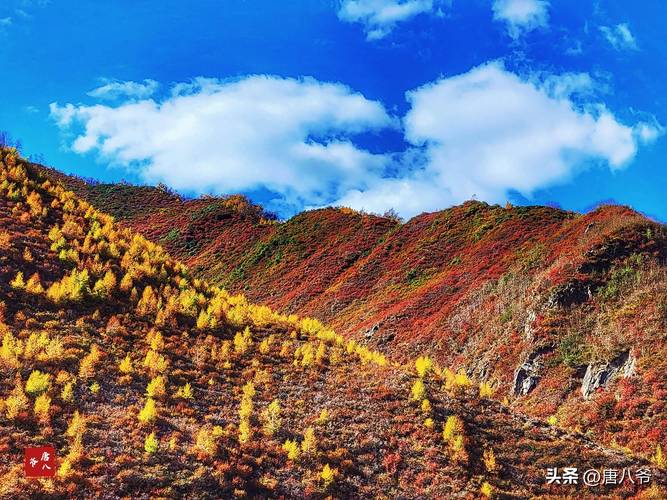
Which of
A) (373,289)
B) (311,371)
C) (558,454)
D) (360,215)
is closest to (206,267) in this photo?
(360,215)

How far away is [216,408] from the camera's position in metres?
18.0

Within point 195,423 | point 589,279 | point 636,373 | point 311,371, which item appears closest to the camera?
point 195,423

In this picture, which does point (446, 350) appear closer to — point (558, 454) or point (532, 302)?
point (532, 302)

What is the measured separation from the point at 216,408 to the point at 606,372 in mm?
19216

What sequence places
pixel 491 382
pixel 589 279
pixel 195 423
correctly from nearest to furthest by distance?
pixel 195 423, pixel 491 382, pixel 589 279

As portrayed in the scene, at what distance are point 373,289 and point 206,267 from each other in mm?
29273

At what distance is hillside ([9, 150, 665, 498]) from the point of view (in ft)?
47.3

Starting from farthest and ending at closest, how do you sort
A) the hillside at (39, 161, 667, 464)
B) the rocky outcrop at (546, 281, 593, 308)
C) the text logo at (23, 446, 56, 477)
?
1. the rocky outcrop at (546, 281, 593, 308)
2. the hillside at (39, 161, 667, 464)
3. the text logo at (23, 446, 56, 477)

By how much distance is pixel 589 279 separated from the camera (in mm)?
33656

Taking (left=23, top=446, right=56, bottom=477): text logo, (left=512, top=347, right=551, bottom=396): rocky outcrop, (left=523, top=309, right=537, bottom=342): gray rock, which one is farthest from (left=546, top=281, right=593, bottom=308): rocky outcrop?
(left=23, top=446, right=56, bottom=477): text logo

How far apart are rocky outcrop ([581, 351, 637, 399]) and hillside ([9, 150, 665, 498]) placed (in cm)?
926

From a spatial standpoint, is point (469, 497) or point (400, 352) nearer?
point (469, 497)

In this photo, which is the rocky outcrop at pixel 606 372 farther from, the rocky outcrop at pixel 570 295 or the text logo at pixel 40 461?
the text logo at pixel 40 461

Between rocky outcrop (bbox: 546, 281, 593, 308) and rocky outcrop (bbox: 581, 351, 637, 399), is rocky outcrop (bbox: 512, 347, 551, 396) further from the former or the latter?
rocky outcrop (bbox: 546, 281, 593, 308)
